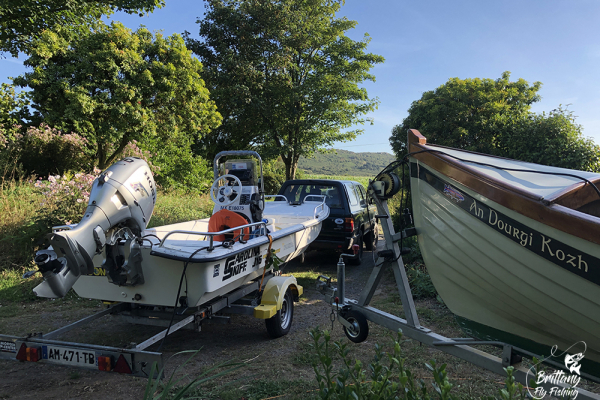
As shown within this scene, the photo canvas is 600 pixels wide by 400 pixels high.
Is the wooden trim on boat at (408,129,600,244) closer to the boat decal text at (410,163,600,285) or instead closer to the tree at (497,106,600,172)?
the boat decal text at (410,163,600,285)

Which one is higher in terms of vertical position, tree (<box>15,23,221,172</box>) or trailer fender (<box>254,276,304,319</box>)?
tree (<box>15,23,221,172</box>)

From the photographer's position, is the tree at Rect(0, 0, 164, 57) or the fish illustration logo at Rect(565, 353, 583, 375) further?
the tree at Rect(0, 0, 164, 57)

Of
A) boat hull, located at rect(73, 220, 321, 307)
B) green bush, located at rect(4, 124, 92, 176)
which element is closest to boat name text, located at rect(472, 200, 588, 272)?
boat hull, located at rect(73, 220, 321, 307)

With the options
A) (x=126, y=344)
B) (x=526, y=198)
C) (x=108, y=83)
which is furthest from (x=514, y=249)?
(x=108, y=83)

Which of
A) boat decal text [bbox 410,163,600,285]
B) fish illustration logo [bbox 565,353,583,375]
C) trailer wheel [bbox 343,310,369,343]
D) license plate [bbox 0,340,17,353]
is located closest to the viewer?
boat decal text [bbox 410,163,600,285]

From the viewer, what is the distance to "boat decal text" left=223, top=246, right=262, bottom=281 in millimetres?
3588

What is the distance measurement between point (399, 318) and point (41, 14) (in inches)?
379

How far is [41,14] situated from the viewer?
26.0 feet

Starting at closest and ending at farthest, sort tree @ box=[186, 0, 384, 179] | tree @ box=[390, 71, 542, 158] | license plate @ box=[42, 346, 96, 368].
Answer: license plate @ box=[42, 346, 96, 368] < tree @ box=[390, 71, 542, 158] < tree @ box=[186, 0, 384, 179]

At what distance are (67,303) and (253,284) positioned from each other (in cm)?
344

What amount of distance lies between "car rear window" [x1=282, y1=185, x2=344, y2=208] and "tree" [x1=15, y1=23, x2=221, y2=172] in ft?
24.0

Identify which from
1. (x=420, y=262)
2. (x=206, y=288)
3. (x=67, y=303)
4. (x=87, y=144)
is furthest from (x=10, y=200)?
(x=420, y=262)

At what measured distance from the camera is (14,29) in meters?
8.67

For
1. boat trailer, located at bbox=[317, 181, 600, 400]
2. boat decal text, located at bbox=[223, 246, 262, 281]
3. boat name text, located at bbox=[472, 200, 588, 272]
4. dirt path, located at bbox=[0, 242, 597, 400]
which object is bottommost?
dirt path, located at bbox=[0, 242, 597, 400]
